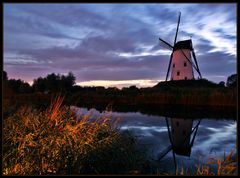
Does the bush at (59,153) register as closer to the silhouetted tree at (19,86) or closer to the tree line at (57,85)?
the tree line at (57,85)

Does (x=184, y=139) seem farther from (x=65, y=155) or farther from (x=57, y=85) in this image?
(x=57, y=85)

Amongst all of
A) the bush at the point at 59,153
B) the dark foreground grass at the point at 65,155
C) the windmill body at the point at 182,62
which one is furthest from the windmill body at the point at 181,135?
the windmill body at the point at 182,62

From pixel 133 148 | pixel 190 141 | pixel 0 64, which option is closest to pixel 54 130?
pixel 133 148

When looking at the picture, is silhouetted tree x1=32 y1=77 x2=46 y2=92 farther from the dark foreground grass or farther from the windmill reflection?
the dark foreground grass

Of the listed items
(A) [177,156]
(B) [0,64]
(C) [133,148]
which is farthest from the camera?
(A) [177,156]

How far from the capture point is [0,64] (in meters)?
2.00

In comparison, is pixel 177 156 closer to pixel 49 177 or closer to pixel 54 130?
pixel 54 130

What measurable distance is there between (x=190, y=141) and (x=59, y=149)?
735 cm

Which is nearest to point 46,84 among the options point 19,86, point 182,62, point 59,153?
point 19,86

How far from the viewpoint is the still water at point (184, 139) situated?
707 cm

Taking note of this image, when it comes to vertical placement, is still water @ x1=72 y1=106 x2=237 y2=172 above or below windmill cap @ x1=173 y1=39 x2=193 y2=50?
below

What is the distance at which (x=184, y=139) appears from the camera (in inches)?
443

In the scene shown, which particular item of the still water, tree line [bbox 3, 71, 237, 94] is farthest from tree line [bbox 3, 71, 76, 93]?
the still water

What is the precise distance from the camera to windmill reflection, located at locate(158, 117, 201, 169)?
336 inches
